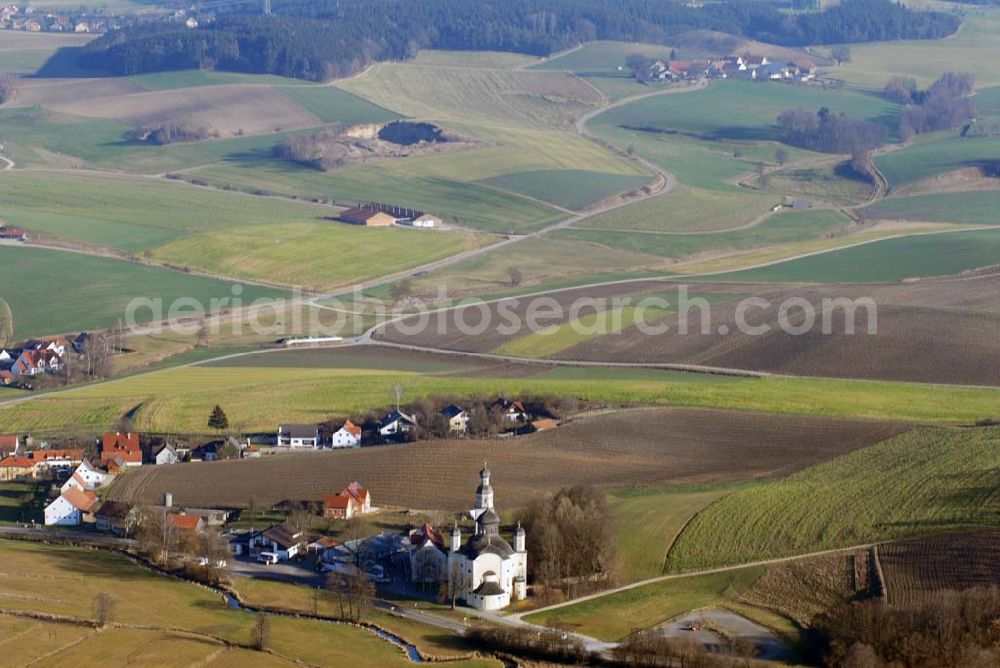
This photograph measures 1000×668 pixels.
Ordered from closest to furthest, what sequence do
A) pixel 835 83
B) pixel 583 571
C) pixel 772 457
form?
pixel 583 571, pixel 772 457, pixel 835 83

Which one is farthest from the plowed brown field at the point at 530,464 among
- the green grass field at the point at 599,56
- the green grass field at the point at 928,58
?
the green grass field at the point at 928,58

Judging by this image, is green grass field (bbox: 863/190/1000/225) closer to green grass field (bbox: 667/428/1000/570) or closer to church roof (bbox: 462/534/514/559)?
green grass field (bbox: 667/428/1000/570)

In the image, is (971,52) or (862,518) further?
(971,52)

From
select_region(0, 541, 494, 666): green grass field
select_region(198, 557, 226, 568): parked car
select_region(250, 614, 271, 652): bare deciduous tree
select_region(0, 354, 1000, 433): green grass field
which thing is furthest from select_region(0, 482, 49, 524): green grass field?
select_region(250, 614, 271, 652): bare deciduous tree

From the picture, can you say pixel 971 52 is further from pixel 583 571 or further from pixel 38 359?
pixel 583 571

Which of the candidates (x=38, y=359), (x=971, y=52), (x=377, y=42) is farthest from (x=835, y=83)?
(x=38, y=359)
